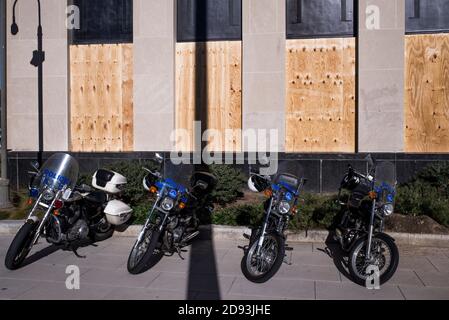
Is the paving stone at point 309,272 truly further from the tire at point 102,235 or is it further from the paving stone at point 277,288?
the tire at point 102,235

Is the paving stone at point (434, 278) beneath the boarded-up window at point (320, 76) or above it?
beneath

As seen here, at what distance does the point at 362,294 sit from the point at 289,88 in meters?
6.33

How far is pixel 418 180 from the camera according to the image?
952 cm

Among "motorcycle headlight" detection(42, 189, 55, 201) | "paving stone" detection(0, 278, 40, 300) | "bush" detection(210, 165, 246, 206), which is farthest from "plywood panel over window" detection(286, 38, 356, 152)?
"paving stone" detection(0, 278, 40, 300)

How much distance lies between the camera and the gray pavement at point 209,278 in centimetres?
506

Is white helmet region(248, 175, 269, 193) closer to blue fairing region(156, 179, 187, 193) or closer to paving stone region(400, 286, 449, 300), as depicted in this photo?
blue fairing region(156, 179, 187, 193)

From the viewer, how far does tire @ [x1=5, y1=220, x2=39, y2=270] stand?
5.75m

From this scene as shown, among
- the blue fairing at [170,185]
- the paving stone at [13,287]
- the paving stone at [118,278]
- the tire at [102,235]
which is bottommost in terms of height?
the paving stone at [118,278]

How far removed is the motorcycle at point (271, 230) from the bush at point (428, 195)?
9.85 feet

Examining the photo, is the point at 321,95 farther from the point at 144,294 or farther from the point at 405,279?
the point at 144,294

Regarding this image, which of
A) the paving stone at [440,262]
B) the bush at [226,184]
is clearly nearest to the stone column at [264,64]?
the bush at [226,184]

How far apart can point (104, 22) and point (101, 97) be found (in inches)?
72.2

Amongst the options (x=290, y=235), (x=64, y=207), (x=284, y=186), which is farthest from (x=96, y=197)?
(x=290, y=235)

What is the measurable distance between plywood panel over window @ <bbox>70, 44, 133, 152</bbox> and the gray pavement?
4.70m
